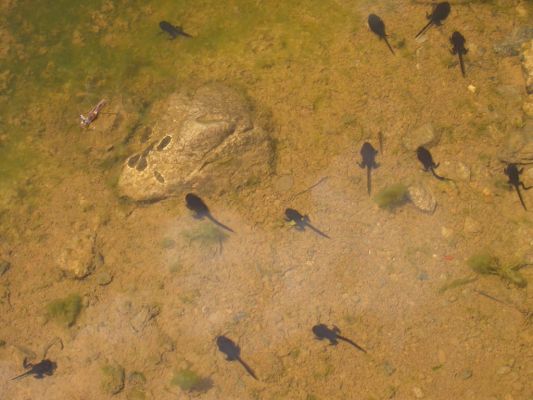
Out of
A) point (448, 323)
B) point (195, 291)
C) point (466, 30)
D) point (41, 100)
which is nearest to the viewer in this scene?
point (448, 323)

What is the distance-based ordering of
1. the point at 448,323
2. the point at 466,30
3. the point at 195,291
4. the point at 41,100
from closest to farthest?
the point at 448,323 < the point at 195,291 < the point at 466,30 < the point at 41,100

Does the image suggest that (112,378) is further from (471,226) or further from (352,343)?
(471,226)

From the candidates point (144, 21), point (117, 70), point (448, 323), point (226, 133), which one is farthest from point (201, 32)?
point (448, 323)

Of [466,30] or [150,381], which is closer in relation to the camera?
[150,381]

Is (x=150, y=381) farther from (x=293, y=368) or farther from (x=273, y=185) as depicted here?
(x=273, y=185)

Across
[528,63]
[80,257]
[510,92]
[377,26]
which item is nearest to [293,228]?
[80,257]

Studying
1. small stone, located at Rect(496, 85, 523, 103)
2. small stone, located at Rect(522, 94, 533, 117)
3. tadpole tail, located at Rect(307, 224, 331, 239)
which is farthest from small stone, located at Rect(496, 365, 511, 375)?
small stone, located at Rect(496, 85, 523, 103)

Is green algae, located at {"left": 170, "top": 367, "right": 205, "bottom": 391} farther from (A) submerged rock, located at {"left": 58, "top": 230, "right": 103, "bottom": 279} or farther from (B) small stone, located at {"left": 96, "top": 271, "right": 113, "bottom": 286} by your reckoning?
(A) submerged rock, located at {"left": 58, "top": 230, "right": 103, "bottom": 279}
